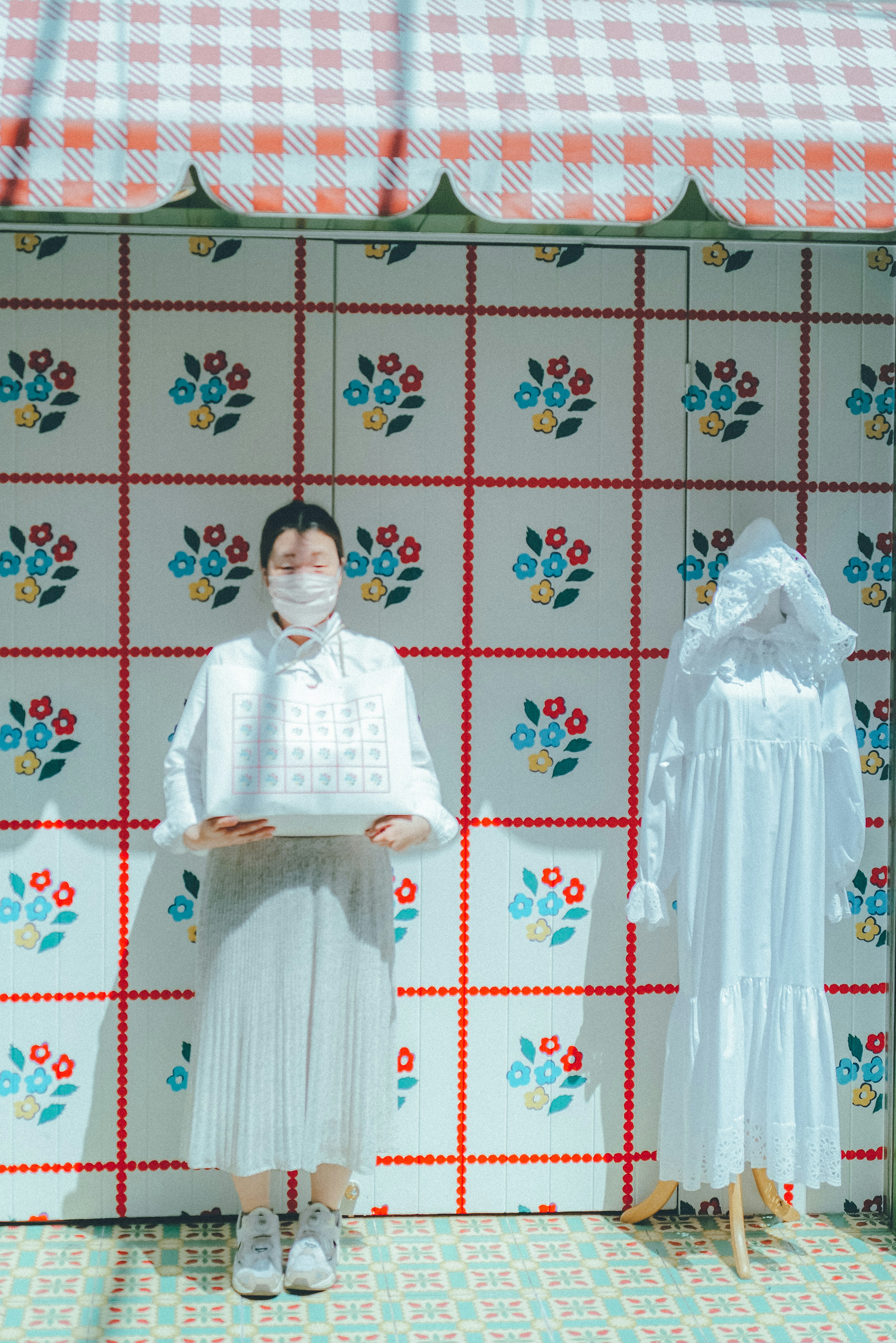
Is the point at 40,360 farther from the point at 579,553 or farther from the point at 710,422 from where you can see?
the point at 710,422

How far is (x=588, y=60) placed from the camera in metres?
3.30

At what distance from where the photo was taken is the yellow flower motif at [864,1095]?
410 centimetres

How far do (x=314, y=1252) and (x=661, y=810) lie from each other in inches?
56.6

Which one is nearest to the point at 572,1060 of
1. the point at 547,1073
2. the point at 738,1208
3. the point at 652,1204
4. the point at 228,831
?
the point at 547,1073

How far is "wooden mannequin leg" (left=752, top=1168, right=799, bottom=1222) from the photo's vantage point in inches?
153

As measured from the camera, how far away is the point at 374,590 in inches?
155

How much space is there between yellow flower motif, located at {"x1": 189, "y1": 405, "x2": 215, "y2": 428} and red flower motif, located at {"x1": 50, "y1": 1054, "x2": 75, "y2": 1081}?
1784mm

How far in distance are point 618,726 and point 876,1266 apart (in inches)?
62.9

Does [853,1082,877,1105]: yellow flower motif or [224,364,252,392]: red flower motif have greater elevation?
[224,364,252,392]: red flower motif

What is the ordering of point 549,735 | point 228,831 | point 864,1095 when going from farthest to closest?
point 864,1095
point 549,735
point 228,831

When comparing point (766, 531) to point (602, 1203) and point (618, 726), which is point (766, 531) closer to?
point (618, 726)

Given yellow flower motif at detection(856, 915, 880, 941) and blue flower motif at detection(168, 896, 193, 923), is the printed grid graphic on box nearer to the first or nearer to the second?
yellow flower motif at detection(856, 915, 880, 941)

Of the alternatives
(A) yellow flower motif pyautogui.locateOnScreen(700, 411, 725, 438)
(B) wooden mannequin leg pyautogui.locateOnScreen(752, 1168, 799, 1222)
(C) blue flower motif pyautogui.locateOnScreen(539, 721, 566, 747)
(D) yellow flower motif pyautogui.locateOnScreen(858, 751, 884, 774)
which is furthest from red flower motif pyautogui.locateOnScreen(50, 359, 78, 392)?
(B) wooden mannequin leg pyautogui.locateOnScreen(752, 1168, 799, 1222)

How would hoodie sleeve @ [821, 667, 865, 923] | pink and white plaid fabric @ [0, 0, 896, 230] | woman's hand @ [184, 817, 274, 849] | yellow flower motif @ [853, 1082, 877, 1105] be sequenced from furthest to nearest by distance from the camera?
1. yellow flower motif @ [853, 1082, 877, 1105]
2. hoodie sleeve @ [821, 667, 865, 923]
3. woman's hand @ [184, 817, 274, 849]
4. pink and white plaid fabric @ [0, 0, 896, 230]
